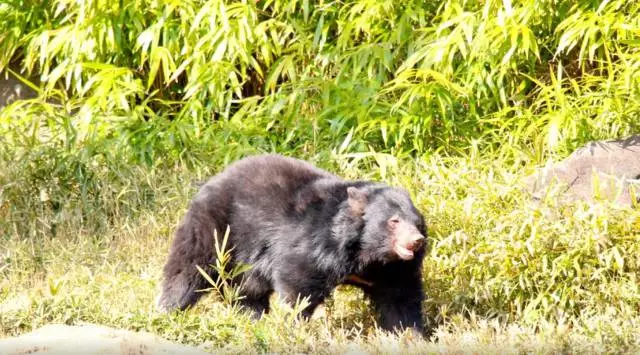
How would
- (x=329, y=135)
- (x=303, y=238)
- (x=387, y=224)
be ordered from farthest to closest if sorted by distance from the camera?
(x=329, y=135), (x=303, y=238), (x=387, y=224)

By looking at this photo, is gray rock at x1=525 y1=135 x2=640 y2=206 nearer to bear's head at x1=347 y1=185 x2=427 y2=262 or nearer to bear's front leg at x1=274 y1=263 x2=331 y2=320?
bear's head at x1=347 y1=185 x2=427 y2=262

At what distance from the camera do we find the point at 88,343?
220 inches

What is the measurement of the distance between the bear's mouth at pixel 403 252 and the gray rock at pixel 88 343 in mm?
1273

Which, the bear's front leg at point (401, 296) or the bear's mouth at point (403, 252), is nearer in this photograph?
the bear's mouth at point (403, 252)

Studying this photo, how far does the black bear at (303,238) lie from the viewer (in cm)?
646

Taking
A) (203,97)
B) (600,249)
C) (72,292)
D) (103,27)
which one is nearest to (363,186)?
(600,249)

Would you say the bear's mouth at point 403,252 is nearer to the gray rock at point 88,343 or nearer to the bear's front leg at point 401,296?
the bear's front leg at point 401,296

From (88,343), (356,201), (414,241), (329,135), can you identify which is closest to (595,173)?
(414,241)

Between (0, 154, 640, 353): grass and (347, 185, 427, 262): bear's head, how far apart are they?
18.0 inches

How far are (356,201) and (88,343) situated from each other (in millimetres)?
1723

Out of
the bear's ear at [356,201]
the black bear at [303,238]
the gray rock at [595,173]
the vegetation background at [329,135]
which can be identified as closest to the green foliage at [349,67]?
the vegetation background at [329,135]

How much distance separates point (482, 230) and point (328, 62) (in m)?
2.75

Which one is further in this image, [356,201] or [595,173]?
[595,173]

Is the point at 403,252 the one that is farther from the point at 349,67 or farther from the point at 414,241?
the point at 349,67
